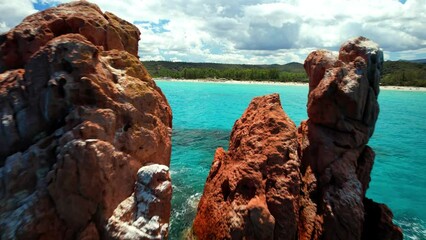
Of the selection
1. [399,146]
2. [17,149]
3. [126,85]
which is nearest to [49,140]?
[17,149]

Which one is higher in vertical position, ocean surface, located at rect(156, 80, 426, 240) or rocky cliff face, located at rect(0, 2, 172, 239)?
rocky cliff face, located at rect(0, 2, 172, 239)

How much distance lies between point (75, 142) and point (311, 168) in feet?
20.7

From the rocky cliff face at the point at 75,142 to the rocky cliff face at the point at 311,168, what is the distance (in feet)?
6.46

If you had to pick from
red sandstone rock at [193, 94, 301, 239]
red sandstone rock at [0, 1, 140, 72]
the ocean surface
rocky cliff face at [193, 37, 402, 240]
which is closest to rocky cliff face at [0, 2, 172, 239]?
red sandstone rock at [0, 1, 140, 72]

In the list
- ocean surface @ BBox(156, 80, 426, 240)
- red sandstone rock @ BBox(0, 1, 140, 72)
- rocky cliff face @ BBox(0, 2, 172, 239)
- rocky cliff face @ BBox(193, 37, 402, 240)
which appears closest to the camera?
rocky cliff face @ BBox(0, 2, 172, 239)

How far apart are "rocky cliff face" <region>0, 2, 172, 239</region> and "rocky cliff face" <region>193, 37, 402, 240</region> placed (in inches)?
77.5

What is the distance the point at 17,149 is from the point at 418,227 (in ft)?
45.2

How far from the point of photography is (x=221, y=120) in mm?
35062

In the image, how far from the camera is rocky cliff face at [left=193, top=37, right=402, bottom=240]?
24.2ft

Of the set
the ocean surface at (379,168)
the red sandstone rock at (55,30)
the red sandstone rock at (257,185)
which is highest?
the red sandstone rock at (55,30)

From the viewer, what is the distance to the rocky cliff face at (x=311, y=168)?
738cm

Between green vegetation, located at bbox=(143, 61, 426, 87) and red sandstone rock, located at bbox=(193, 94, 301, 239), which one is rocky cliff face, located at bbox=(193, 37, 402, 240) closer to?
red sandstone rock, located at bbox=(193, 94, 301, 239)

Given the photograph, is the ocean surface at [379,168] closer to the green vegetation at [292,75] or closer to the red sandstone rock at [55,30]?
the red sandstone rock at [55,30]

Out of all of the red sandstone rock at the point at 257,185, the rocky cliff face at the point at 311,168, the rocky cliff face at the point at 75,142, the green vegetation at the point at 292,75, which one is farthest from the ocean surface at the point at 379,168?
the green vegetation at the point at 292,75
